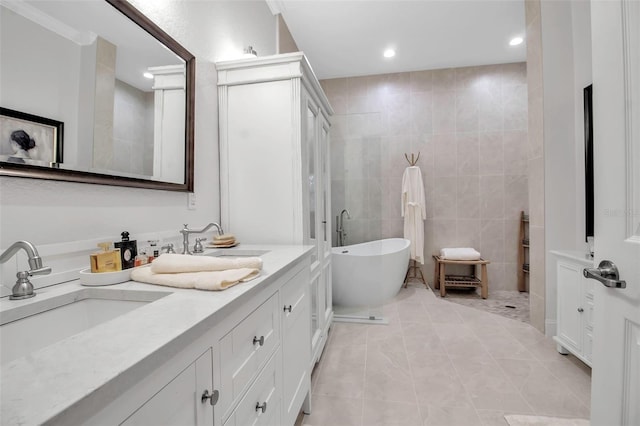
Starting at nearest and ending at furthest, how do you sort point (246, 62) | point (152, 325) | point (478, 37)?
point (152, 325), point (246, 62), point (478, 37)

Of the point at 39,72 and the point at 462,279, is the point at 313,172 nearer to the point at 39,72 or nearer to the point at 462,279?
the point at 39,72

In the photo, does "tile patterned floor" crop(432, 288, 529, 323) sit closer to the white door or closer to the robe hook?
the robe hook

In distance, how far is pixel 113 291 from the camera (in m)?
0.76

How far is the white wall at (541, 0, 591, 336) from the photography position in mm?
2266

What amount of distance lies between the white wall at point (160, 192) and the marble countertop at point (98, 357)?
0.21 meters

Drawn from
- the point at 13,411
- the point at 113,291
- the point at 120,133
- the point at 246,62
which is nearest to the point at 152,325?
the point at 13,411

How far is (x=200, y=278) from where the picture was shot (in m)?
0.77

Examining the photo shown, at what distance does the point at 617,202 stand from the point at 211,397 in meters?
1.13

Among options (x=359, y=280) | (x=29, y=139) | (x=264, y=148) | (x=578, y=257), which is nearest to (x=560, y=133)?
(x=578, y=257)

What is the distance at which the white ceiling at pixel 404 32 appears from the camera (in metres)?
2.57

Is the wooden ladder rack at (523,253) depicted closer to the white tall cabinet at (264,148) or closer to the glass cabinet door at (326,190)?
the glass cabinet door at (326,190)

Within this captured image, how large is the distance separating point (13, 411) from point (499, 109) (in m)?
4.54

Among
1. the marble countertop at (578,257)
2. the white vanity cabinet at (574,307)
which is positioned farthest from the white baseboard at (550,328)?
the marble countertop at (578,257)

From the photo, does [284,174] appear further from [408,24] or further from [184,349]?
[408,24]
